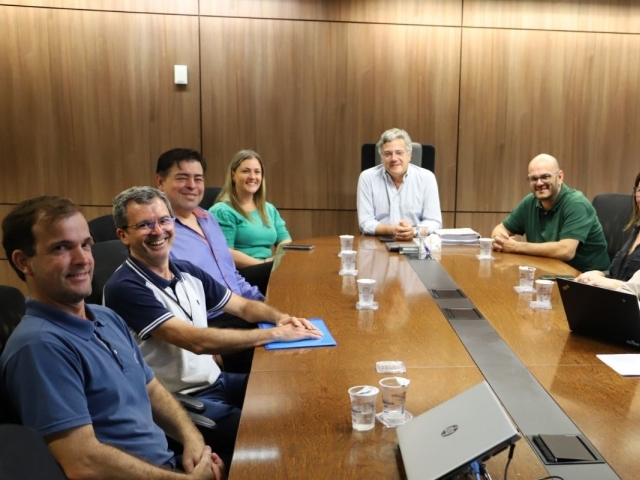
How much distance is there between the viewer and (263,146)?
17.4ft

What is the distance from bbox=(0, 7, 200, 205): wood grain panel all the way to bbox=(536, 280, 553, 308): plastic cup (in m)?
3.62

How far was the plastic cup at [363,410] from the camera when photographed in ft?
4.38

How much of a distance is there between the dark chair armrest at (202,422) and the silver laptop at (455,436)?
69 cm

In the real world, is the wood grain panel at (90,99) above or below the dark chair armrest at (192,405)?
above

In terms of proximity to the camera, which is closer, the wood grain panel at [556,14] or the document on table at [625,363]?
the document on table at [625,363]

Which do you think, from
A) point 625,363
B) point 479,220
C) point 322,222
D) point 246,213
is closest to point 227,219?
point 246,213

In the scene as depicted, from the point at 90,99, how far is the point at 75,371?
4.27m

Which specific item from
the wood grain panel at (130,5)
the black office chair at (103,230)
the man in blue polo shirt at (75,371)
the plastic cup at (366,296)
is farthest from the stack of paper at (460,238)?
the wood grain panel at (130,5)

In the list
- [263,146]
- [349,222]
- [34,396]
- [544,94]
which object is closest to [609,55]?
[544,94]

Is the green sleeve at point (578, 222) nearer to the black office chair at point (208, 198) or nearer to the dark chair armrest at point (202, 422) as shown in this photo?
the black office chair at point (208, 198)

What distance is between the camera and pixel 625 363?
1751 mm

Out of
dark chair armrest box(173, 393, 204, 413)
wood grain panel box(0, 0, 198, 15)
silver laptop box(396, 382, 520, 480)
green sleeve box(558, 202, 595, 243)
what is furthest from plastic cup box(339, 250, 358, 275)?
wood grain panel box(0, 0, 198, 15)

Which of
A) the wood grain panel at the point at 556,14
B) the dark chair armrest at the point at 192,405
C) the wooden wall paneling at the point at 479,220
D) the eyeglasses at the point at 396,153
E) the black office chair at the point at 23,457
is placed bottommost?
the dark chair armrest at the point at 192,405

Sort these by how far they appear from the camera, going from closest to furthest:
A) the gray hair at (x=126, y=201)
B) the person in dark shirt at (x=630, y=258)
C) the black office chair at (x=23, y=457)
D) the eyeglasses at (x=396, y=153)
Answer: the black office chair at (x=23, y=457) < the gray hair at (x=126, y=201) < the person in dark shirt at (x=630, y=258) < the eyeglasses at (x=396, y=153)
